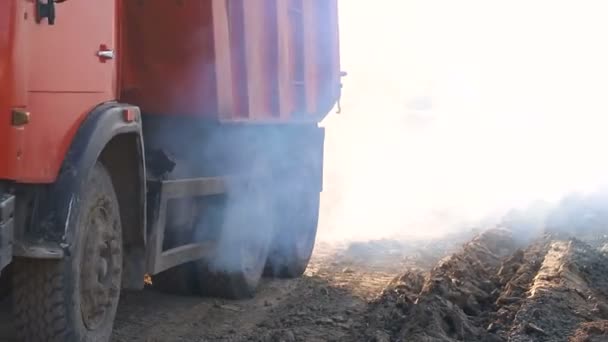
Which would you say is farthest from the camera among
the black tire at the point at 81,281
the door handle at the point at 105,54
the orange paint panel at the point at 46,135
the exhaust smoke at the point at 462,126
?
the exhaust smoke at the point at 462,126

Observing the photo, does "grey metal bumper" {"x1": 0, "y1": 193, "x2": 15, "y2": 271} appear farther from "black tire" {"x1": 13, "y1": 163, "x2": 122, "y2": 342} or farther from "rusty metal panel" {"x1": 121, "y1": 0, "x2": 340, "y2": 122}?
"rusty metal panel" {"x1": 121, "y1": 0, "x2": 340, "y2": 122}

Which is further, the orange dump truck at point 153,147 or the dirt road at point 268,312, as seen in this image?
the dirt road at point 268,312

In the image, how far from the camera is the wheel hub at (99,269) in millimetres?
4992

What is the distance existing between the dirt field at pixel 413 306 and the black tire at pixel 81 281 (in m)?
0.76

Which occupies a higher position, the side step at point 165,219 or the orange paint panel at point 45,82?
the orange paint panel at point 45,82

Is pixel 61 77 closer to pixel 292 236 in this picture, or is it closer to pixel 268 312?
pixel 268 312

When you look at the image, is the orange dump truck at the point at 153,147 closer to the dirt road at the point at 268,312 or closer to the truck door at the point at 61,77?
the truck door at the point at 61,77

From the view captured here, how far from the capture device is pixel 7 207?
13.7 ft

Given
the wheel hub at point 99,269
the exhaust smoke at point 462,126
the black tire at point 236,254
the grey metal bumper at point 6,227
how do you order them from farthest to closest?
the exhaust smoke at point 462,126 → the black tire at point 236,254 → the wheel hub at point 99,269 → the grey metal bumper at point 6,227

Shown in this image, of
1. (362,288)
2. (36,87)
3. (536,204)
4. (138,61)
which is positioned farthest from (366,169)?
(36,87)

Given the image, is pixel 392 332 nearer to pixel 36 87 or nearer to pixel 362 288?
pixel 362 288

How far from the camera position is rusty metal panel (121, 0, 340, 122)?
617 centimetres

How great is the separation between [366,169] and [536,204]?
401cm

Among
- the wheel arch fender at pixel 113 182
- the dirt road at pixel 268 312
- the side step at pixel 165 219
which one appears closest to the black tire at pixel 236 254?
the dirt road at pixel 268 312
